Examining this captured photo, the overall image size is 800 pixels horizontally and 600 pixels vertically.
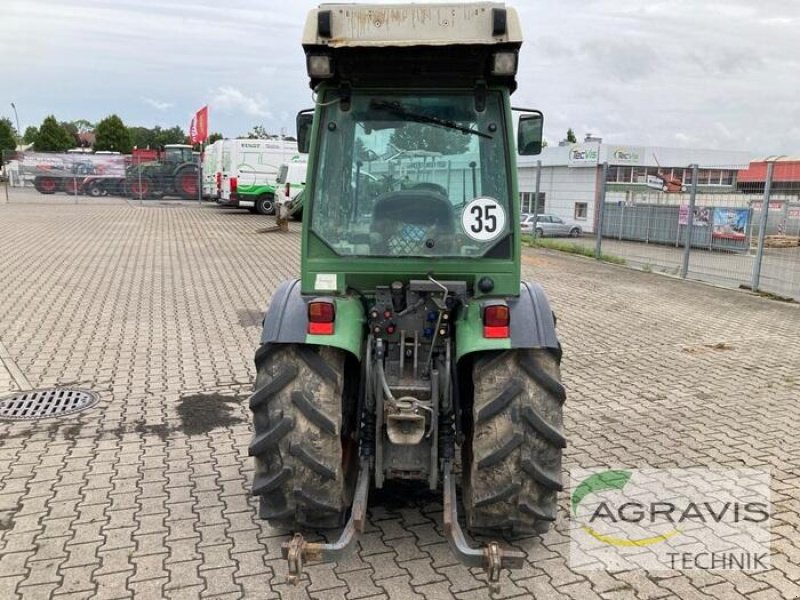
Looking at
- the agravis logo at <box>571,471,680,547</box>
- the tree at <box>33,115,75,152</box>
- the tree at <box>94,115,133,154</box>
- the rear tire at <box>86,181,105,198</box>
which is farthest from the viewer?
the tree at <box>94,115,133,154</box>

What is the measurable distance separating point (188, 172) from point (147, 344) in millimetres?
26770

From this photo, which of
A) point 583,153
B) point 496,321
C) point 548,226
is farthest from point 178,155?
point 496,321

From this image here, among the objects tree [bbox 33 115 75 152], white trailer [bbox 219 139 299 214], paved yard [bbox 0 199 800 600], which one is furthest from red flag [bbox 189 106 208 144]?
tree [bbox 33 115 75 152]

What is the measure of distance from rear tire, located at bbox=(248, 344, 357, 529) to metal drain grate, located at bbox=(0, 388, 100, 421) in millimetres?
2964

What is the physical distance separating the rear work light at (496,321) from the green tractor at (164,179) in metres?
31.1

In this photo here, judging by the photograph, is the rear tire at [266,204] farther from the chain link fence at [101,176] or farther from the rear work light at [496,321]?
the rear work light at [496,321]

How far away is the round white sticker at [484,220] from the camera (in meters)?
3.53

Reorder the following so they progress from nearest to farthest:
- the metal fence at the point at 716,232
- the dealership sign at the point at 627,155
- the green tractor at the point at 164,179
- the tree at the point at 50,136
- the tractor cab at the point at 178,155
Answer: the metal fence at the point at 716,232, the green tractor at the point at 164,179, the tractor cab at the point at 178,155, the dealership sign at the point at 627,155, the tree at the point at 50,136

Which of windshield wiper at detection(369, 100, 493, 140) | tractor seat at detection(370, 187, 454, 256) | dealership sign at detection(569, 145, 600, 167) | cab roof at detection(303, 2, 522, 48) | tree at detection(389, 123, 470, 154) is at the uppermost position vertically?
dealership sign at detection(569, 145, 600, 167)

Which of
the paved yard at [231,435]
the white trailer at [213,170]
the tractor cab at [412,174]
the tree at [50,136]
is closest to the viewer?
the paved yard at [231,435]

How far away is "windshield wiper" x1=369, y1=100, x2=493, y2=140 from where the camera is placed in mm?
3539

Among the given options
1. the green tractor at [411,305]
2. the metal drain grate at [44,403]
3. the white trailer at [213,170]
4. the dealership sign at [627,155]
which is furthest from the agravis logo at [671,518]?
the dealership sign at [627,155]

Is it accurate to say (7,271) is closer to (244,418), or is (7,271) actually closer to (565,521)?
(244,418)

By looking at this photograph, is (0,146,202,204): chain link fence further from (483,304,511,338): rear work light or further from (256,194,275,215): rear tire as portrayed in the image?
(483,304,511,338): rear work light
